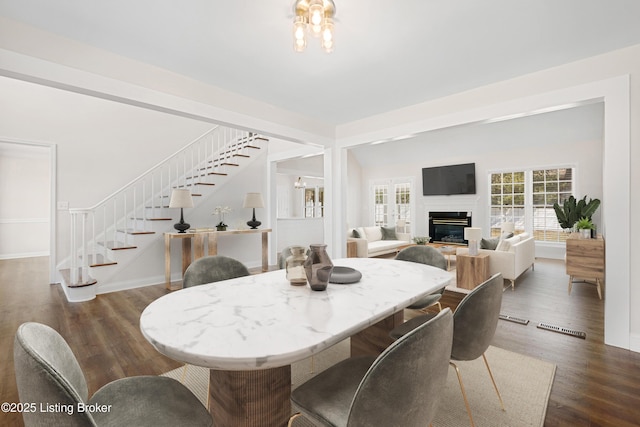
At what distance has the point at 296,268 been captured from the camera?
1.67 m

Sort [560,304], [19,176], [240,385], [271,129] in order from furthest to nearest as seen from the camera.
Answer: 1. [19,176]
2. [271,129]
3. [560,304]
4. [240,385]

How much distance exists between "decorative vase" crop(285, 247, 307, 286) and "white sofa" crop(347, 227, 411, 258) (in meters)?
4.45

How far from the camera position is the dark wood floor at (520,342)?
5.78 ft

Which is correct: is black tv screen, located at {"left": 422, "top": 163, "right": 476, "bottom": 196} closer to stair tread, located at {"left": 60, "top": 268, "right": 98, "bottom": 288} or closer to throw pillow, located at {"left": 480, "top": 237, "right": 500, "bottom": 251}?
throw pillow, located at {"left": 480, "top": 237, "right": 500, "bottom": 251}

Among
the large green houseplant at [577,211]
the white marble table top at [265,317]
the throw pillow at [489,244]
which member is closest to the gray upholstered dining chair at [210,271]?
the white marble table top at [265,317]

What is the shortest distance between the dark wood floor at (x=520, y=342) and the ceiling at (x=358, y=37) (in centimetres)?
247

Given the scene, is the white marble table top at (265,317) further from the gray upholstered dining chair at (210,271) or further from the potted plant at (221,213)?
the potted plant at (221,213)

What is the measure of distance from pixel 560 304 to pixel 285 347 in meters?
3.92

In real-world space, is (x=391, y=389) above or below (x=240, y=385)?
above

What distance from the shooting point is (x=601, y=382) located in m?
1.96

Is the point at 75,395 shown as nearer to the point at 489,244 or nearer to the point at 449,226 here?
the point at 489,244

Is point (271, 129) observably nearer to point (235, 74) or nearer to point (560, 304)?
point (235, 74)

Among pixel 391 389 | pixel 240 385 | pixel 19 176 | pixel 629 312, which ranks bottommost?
pixel 629 312

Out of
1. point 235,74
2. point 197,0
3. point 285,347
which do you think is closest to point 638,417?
point 285,347
